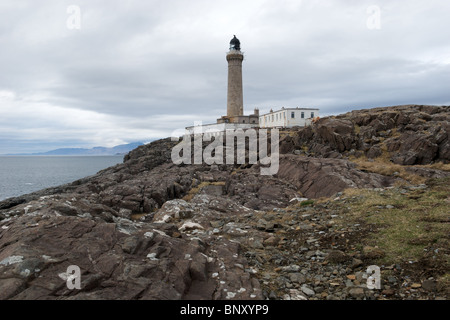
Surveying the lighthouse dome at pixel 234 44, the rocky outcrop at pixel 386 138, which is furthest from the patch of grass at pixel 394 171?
the lighthouse dome at pixel 234 44

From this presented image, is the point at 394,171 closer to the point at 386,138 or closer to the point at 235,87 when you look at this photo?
the point at 386,138

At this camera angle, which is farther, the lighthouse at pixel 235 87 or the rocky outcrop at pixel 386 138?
the lighthouse at pixel 235 87

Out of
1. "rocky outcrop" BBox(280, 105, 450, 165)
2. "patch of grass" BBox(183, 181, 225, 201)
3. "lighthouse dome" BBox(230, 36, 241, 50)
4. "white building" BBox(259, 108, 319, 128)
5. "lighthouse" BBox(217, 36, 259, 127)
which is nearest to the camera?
"rocky outcrop" BBox(280, 105, 450, 165)

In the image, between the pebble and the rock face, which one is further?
the pebble

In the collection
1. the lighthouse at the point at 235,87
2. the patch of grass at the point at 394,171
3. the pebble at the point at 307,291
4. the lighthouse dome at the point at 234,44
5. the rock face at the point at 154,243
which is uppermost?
the lighthouse dome at the point at 234,44

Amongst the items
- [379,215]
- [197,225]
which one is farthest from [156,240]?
[379,215]

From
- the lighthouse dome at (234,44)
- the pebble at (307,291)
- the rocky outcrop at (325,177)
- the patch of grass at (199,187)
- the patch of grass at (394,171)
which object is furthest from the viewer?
the lighthouse dome at (234,44)

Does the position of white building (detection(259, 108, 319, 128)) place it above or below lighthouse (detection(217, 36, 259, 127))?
below

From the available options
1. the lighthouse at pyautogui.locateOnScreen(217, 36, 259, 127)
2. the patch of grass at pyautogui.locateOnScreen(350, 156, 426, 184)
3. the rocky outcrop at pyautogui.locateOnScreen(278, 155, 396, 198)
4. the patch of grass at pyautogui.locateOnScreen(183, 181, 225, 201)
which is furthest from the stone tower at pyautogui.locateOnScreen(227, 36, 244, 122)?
the patch of grass at pyautogui.locateOnScreen(350, 156, 426, 184)

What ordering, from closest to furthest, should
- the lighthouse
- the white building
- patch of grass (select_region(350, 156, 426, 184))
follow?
patch of grass (select_region(350, 156, 426, 184)), the white building, the lighthouse

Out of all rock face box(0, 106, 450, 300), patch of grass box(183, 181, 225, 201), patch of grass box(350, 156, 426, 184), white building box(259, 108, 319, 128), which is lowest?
A: patch of grass box(183, 181, 225, 201)

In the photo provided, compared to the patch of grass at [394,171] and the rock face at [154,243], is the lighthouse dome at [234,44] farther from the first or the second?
the patch of grass at [394,171]

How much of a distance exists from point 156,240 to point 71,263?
105 inches

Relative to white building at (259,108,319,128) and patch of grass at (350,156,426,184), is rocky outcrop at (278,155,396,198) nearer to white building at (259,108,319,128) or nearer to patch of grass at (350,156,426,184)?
patch of grass at (350,156,426,184)
